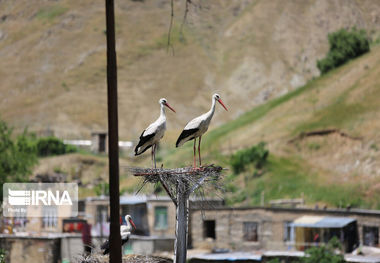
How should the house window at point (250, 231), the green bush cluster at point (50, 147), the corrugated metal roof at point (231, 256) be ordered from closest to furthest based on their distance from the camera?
the corrugated metal roof at point (231, 256) → the house window at point (250, 231) → the green bush cluster at point (50, 147)

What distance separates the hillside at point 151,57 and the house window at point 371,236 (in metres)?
70.8

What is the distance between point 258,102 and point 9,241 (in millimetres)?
90574

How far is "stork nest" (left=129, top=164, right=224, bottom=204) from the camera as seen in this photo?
16.4 meters

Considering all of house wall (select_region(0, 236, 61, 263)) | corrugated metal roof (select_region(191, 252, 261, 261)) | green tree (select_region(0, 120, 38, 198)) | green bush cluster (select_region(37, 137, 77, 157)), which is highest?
green bush cluster (select_region(37, 137, 77, 157))

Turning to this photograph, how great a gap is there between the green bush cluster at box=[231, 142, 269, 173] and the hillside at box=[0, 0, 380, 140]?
134ft

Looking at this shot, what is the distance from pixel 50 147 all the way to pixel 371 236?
57284 mm

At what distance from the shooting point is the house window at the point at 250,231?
61.2 m

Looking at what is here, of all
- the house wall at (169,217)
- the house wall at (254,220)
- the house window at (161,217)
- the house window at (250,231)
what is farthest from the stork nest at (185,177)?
the house window at (161,217)

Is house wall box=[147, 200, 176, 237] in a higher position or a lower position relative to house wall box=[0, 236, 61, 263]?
higher

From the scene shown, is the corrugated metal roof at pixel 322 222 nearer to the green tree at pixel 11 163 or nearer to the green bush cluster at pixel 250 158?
the green tree at pixel 11 163

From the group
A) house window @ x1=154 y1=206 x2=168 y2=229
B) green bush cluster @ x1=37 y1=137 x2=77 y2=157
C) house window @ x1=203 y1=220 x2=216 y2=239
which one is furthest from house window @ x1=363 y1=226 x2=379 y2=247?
green bush cluster @ x1=37 y1=137 x2=77 y2=157

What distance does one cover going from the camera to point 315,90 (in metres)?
105

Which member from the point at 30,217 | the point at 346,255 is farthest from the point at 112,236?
the point at 30,217

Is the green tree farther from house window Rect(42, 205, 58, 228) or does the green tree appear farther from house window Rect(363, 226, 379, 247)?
house window Rect(363, 226, 379, 247)
